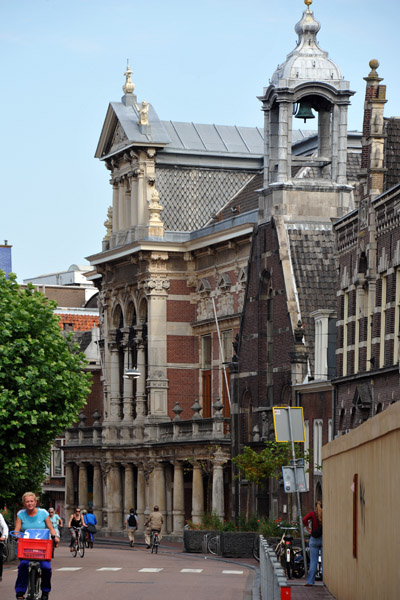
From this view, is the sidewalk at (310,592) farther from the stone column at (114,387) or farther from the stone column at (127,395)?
the stone column at (114,387)

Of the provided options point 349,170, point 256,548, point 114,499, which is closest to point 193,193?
point 349,170

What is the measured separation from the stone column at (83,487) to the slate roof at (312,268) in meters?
26.5

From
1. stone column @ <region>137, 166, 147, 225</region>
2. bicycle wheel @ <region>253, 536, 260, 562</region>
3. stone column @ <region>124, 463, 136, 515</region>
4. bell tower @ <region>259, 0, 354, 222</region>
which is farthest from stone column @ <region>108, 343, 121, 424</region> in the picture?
bicycle wheel @ <region>253, 536, 260, 562</region>

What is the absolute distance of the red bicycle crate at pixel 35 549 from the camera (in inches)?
869

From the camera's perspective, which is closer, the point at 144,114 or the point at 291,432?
the point at 291,432

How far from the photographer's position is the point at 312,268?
194ft

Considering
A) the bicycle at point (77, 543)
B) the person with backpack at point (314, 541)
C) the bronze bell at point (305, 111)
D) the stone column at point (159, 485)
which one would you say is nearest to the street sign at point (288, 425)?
the person with backpack at point (314, 541)

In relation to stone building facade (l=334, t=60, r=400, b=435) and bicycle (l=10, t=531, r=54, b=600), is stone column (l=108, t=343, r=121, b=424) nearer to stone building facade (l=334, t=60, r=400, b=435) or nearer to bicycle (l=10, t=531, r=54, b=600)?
stone building facade (l=334, t=60, r=400, b=435)

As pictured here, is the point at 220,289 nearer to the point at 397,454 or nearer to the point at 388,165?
the point at 388,165

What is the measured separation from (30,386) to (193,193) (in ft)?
117

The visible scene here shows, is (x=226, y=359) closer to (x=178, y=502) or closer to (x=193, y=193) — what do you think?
(x=178, y=502)

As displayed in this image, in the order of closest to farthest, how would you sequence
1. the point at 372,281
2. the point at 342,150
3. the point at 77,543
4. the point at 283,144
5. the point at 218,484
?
the point at 372,281
the point at 77,543
the point at 283,144
the point at 342,150
the point at 218,484

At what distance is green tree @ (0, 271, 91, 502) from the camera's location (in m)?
42.2

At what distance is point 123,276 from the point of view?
78.1 m
